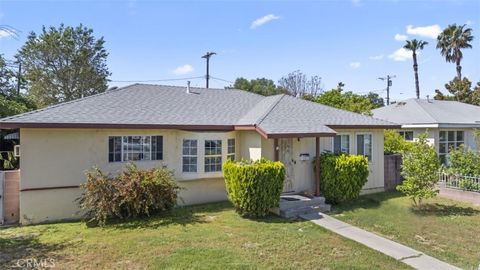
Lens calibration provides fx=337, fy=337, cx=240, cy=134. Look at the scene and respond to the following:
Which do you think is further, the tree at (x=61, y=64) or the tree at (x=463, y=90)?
the tree at (x=463, y=90)

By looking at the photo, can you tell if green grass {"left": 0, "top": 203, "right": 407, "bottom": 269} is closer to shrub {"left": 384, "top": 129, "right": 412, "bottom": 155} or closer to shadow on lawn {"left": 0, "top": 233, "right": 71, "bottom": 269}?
shadow on lawn {"left": 0, "top": 233, "right": 71, "bottom": 269}

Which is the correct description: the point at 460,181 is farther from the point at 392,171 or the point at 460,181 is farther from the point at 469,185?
the point at 392,171

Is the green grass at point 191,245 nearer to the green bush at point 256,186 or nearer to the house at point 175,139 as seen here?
the green bush at point 256,186

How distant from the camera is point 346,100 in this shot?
886 inches

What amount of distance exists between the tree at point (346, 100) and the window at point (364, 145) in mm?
7286

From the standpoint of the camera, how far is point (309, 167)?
1314 centimetres

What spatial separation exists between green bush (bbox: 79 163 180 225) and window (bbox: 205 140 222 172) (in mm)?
1960

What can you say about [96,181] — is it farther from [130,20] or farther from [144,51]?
[144,51]

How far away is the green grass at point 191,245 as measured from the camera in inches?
278

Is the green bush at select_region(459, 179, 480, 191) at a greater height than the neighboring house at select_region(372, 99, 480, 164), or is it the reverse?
the neighboring house at select_region(372, 99, 480, 164)

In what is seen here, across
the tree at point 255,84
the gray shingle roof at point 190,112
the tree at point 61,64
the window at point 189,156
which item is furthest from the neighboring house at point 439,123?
the tree at point 61,64

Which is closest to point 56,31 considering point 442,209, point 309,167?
point 309,167

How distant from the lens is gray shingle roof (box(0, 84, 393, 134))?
1093cm

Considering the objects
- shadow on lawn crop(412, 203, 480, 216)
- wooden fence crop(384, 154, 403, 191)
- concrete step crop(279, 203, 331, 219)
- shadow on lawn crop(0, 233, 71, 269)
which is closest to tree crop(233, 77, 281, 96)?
wooden fence crop(384, 154, 403, 191)
